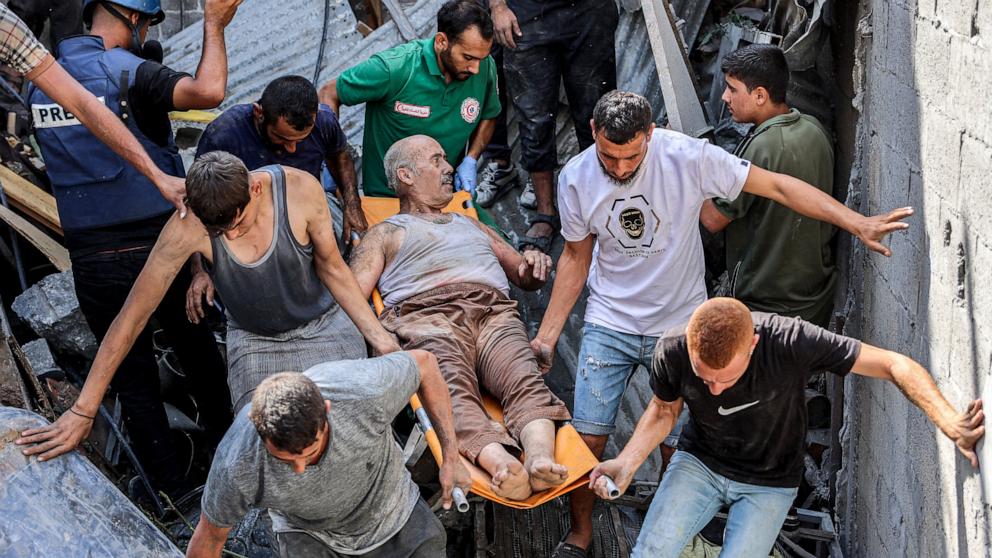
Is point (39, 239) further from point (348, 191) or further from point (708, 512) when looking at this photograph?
point (708, 512)

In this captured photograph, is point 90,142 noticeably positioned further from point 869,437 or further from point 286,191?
point 869,437

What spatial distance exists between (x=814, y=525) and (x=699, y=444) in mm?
1161

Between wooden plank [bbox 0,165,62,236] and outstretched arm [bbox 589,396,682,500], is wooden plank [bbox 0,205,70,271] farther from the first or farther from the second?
outstretched arm [bbox 589,396,682,500]

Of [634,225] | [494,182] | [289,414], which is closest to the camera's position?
[289,414]

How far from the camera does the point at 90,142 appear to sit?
4.17m

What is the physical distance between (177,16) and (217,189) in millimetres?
5029

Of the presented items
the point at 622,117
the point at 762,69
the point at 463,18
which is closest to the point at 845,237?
the point at 762,69

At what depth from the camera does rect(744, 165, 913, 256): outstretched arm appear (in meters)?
3.31

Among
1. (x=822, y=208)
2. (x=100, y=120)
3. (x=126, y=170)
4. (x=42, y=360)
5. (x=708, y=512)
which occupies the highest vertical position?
(x=822, y=208)

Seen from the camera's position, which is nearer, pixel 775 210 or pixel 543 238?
pixel 775 210

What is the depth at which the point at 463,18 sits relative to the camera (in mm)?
4797

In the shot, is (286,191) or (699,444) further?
(286,191)

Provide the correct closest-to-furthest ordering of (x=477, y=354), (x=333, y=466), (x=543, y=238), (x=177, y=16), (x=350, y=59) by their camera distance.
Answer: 1. (x=333, y=466)
2. (x=477, y=354)
3. (x=543, y=238)
4. (x=350, y=59)
5. (x=177, y=16)

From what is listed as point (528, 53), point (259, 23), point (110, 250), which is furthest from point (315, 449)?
point (259, 23)
